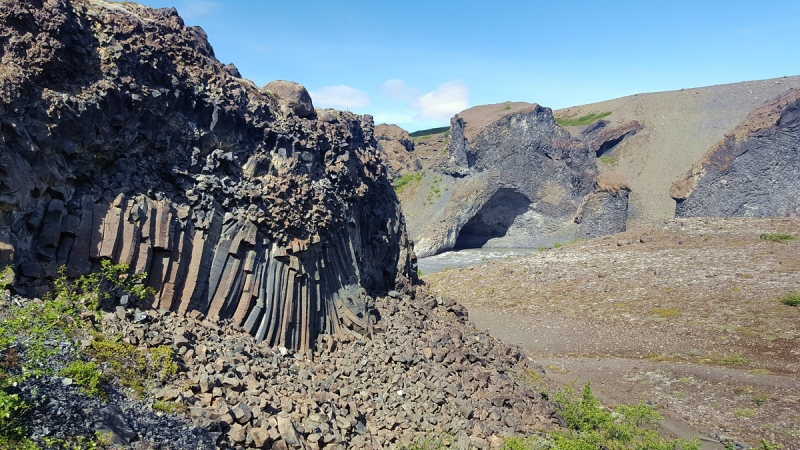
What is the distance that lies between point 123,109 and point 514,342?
14934 mm

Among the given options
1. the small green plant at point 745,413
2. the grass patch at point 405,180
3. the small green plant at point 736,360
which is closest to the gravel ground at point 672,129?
the grass patch at point 405,180

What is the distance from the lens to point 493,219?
144 feet

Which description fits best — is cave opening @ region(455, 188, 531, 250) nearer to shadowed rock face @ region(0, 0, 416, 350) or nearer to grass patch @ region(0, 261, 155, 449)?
shadowed rock face @ region(0, 0, 416, 350)

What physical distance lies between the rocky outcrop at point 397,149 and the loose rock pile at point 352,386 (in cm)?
Answer: 4105

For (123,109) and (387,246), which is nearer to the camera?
(123,109)

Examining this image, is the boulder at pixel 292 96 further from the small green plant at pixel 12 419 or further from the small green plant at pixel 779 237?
the small green plant at pixel 779 237

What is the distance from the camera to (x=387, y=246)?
49.5 ft

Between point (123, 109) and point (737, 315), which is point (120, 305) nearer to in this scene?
point (123, 109)

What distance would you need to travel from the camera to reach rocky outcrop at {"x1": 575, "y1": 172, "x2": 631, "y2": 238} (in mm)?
38312

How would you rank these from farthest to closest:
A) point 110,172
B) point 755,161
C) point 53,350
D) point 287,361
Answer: point 755,161 < point 287,361 < point 110,172 < point 53,350

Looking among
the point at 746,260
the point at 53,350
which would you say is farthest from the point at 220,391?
the point at 746,260

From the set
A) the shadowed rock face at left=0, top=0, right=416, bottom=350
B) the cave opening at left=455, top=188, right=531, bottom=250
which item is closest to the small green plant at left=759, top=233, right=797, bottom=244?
the cave opening at left=455, top=188, right=531, bottom=250

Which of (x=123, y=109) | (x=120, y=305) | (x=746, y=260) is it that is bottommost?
(x=746, y=260)

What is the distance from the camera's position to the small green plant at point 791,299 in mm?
18625
